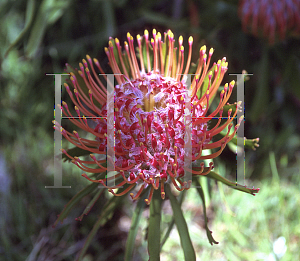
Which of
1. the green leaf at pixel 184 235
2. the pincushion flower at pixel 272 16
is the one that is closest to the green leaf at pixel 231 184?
the green leaf at pixel 184 235

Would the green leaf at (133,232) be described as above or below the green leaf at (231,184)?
below

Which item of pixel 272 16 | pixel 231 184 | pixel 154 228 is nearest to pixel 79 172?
pixel 154 228

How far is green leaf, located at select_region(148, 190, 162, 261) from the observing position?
0.74 metres

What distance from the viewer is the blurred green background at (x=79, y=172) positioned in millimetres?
1275

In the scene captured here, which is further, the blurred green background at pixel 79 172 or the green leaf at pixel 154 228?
the blurred green background at pixel 79 172

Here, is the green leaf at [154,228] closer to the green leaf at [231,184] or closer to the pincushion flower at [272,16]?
the green leaf at [231,184]

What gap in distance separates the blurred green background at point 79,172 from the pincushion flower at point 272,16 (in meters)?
0.14

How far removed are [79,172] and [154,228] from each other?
0.88 metres

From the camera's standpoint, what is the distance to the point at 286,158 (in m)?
1.60

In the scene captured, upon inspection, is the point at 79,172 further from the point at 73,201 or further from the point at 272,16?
the point at 272,16

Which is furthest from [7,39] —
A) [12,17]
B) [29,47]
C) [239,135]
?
[239,135]

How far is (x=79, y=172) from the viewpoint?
155 centimetres

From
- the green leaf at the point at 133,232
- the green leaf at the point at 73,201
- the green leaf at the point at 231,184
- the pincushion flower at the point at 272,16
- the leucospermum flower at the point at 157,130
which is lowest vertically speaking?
the green leaf at the point at 133,232

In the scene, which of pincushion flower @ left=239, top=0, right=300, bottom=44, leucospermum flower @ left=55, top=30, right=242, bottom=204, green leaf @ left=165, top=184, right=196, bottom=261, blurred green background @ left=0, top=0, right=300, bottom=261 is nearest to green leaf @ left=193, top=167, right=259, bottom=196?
leucospermum flower @ left=55, top=30, right=242, bottom=204
